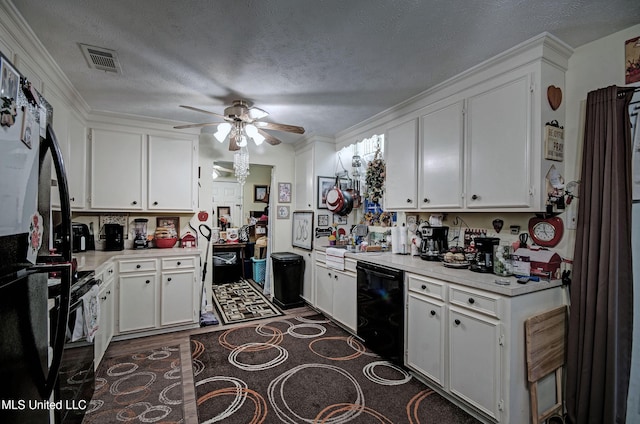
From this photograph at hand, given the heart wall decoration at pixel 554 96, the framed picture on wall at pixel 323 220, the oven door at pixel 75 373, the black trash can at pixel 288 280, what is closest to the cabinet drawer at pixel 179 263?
the black trash can at pixel 288 280

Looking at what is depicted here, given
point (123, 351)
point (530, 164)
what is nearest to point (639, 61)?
point (530, 164)

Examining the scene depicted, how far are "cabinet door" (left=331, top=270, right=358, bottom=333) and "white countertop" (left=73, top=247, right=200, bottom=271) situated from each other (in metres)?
1.72

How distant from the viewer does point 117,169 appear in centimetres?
337

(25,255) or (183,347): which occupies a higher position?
(25,255)

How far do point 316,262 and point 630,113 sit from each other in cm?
319

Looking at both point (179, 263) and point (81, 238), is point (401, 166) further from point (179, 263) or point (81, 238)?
point (81, 238)

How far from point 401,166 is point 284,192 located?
218 centimetres

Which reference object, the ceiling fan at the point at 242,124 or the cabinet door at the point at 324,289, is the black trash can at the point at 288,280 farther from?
the ceiling fan at the point at 242,124

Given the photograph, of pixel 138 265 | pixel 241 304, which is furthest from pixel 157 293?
pixel 241 304

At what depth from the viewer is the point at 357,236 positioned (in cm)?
379

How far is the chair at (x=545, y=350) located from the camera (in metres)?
1.76

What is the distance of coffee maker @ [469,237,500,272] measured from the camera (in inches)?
83.4

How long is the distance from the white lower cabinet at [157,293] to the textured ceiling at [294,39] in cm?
180

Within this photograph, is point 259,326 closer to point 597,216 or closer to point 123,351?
point 123,351
